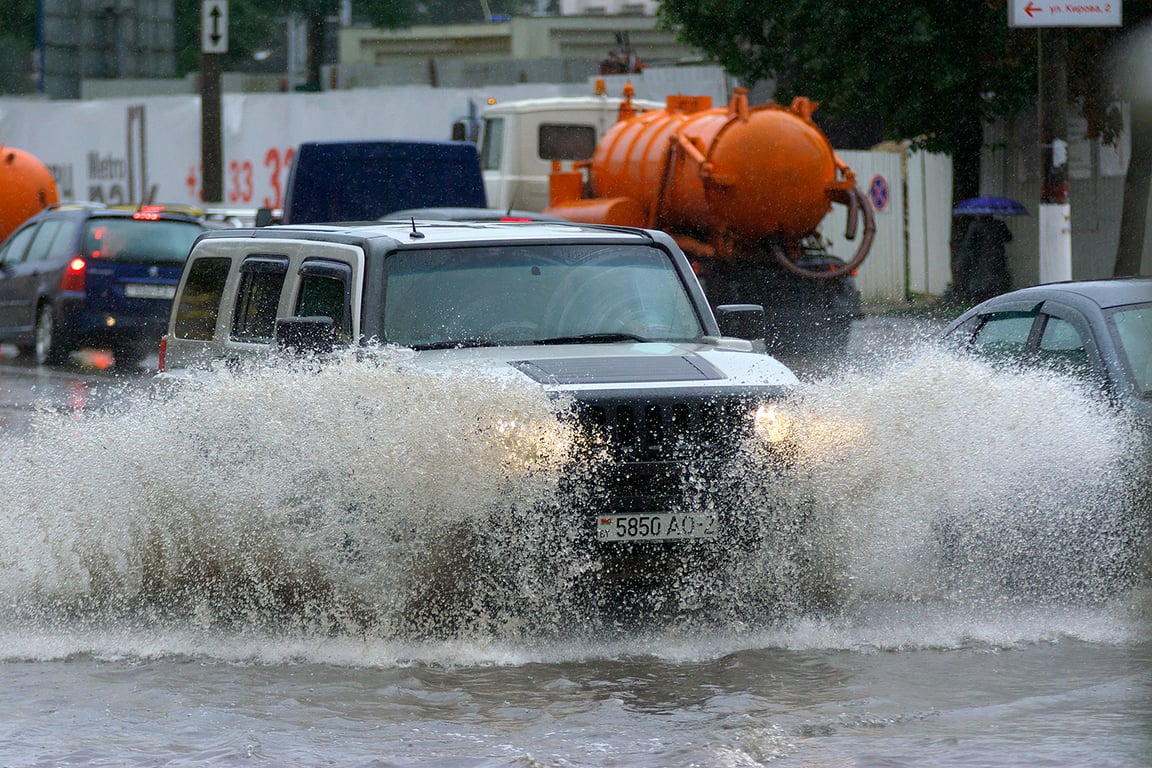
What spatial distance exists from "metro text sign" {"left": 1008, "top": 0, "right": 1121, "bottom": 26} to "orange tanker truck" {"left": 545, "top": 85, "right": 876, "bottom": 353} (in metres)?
4.39

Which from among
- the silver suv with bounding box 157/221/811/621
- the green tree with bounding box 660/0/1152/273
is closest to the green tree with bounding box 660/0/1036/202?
the green tree with bounding box 660/0/1152/273

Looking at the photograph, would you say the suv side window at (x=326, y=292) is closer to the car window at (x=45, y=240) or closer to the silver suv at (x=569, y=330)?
the silver suv at (x=569, y=330)

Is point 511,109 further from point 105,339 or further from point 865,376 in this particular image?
point 865,376

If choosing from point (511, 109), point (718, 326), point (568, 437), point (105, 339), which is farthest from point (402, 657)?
point (511, 109)

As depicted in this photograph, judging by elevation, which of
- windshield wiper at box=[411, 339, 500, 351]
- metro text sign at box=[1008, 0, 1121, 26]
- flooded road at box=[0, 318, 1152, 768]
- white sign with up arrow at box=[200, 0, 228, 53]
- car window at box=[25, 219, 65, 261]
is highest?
white sign with up arrow at box=[200, 0, 228, 53]

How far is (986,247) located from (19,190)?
16.0 m

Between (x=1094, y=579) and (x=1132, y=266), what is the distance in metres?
14.9

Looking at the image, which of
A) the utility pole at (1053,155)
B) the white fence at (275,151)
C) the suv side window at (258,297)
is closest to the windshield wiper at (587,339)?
the suv side window at (258,297)

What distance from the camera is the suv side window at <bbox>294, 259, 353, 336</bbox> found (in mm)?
8078

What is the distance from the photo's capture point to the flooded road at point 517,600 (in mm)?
5766

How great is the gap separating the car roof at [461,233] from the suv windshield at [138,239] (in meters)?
11.0

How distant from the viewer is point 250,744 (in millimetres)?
5684

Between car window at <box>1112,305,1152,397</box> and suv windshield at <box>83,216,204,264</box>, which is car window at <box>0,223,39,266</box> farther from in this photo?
car window at <box>1112,305,1152,397</box>

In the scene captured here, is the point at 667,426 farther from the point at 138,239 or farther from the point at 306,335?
the point at 138,239
